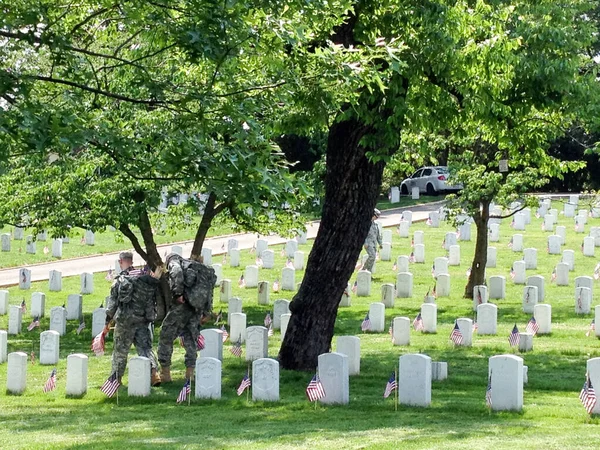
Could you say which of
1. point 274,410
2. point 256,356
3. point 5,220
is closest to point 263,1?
point 274,410

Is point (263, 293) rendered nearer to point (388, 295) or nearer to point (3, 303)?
point (388, 295)

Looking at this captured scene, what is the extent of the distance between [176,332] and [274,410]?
208 cm

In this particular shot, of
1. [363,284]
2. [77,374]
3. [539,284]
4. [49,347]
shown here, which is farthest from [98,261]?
[77,374]

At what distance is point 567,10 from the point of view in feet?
56.1

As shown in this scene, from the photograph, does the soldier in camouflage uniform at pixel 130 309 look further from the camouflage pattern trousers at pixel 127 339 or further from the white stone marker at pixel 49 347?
the white stone marker at pixel 49 347

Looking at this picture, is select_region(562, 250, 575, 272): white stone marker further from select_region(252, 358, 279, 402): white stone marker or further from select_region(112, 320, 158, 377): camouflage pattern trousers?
select_region(252, 358, 279, 402): white stone marker

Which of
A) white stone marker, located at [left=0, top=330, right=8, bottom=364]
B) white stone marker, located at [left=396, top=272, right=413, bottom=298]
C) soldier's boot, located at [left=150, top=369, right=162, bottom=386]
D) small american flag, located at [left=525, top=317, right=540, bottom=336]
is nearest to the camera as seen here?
soldier's boot, located at [left=150, top=369, right=162, bottom=386]

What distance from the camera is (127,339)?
14.2m

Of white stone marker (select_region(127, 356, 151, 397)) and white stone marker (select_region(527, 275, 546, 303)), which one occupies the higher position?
white stone marker (select_region(527, 275, 546, 303))

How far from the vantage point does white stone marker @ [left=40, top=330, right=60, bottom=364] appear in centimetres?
1655

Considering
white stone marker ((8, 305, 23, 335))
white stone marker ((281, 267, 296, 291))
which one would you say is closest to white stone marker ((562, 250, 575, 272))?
white stone marker ((281, 267, 296, 291))

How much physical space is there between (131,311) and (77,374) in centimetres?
97

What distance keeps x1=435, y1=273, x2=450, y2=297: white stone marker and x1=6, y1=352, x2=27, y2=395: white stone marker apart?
1058cm

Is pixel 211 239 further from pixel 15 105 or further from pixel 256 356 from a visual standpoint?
pixel 15 105
